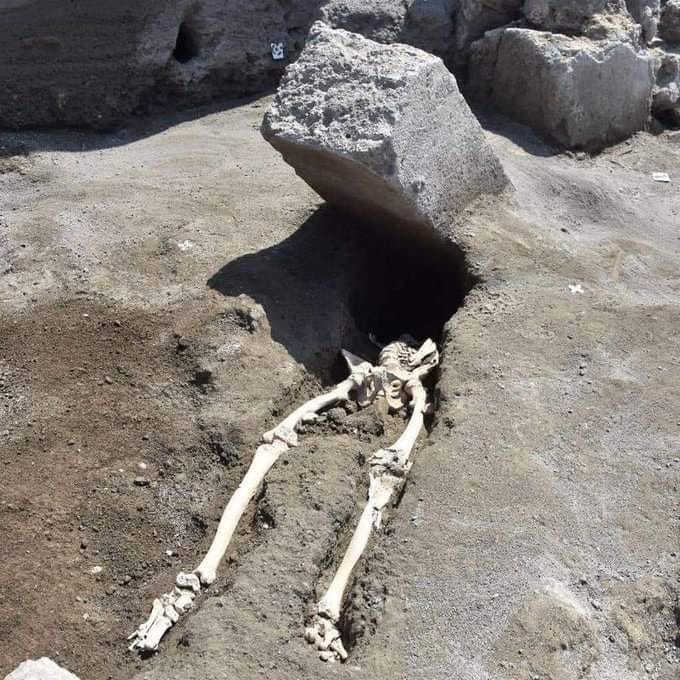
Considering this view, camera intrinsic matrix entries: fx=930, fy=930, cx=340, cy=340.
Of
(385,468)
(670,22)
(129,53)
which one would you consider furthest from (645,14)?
(385,468)

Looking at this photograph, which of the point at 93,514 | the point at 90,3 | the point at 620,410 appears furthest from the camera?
the point at 90,3

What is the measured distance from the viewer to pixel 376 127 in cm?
569

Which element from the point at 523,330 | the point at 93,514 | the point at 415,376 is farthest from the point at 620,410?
the point at 93,514

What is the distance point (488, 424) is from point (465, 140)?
2275mm

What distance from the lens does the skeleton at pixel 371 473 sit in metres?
4.30

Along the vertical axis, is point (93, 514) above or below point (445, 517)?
below

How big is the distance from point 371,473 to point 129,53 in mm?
5198

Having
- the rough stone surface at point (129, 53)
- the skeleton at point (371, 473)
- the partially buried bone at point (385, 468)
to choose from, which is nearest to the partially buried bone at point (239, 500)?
the skeleton at point (371, 473)

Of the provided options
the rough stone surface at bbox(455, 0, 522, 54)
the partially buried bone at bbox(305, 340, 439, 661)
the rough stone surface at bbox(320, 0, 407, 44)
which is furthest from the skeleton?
the rough stone surface at bbox(455, 0, 522, 54)

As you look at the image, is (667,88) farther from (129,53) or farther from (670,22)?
(129,53)

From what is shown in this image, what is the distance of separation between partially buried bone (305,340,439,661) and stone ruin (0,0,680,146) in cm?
350

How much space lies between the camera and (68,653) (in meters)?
4.39

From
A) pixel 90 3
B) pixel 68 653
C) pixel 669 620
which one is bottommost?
pixel 68 653

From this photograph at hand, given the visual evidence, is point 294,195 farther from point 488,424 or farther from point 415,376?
point 488,424
